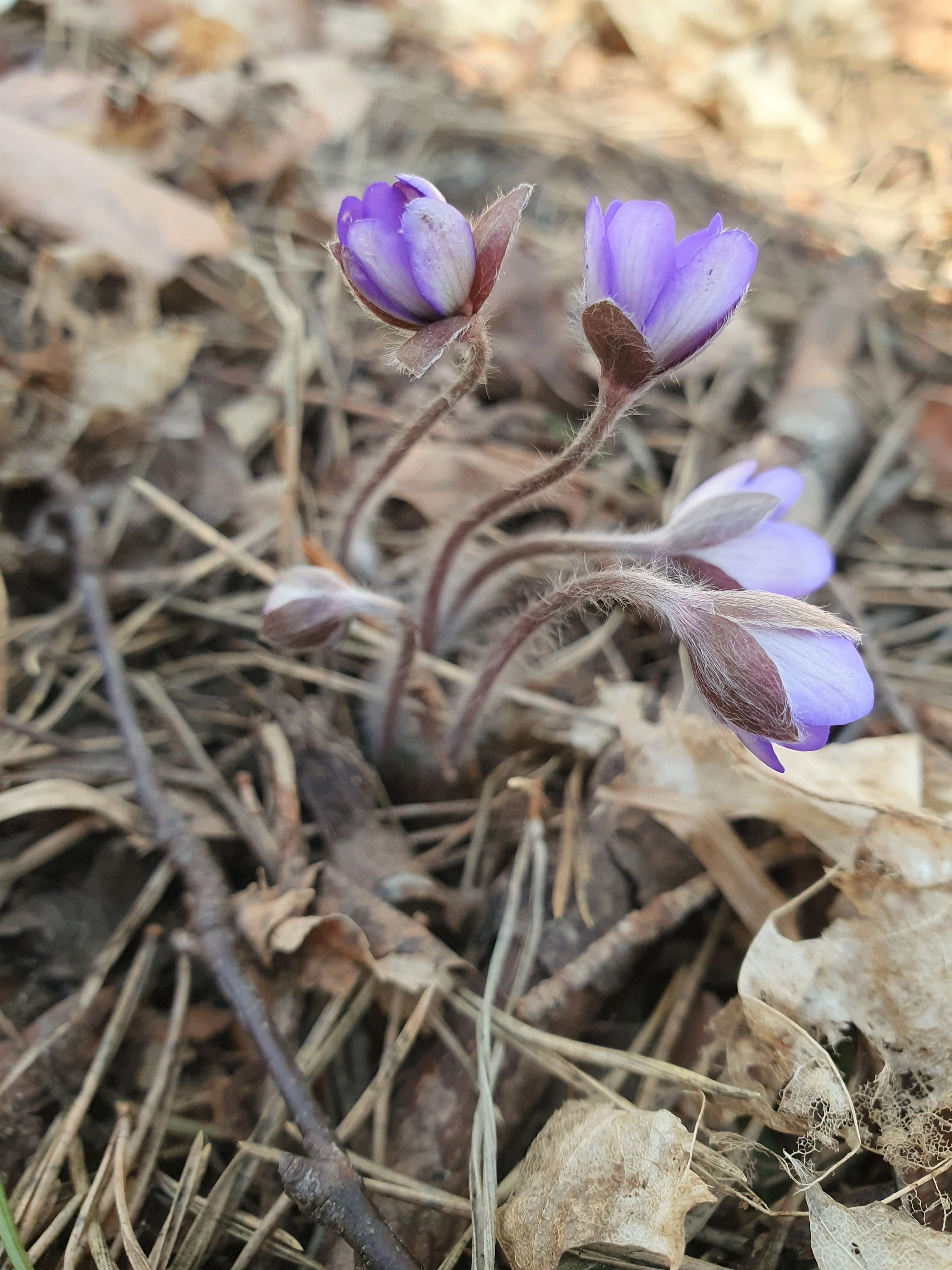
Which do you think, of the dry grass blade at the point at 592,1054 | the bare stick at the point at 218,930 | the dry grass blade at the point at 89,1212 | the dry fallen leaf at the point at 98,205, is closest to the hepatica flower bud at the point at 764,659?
the dry grass blade at the point at 592,1054

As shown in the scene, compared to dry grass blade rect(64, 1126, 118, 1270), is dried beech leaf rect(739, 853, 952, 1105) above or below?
above

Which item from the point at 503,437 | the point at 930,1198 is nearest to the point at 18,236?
the point at 503,437

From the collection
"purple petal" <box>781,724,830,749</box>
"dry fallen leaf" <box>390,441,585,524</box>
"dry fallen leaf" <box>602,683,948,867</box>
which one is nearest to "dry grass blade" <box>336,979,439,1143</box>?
"dry fallen leaf" <box>602,683,948,867</box>

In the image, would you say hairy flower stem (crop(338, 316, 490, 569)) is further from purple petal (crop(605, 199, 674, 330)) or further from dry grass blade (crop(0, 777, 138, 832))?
dry grass blade (crop(0, 777, 138, 832))

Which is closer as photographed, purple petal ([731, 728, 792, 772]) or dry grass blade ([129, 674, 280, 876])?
purple petal ([731, 728, 792, 772])

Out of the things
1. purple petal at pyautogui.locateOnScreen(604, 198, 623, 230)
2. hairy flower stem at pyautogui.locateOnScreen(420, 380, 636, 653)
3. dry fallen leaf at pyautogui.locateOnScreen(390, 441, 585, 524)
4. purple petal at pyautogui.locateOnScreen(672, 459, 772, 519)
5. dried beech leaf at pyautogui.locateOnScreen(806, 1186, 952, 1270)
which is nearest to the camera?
dried beech leaf at pyautogui.locateOnScreen(806, 1186, 952, 1270)

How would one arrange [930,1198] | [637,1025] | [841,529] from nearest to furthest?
[930,1198] → [637,1025] → [841,529]

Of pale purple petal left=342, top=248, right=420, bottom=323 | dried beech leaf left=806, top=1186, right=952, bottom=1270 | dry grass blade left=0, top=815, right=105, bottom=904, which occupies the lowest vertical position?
dry grass blade left=0, top=815, right=105, bottom=904

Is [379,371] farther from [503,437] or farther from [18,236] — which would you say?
[18,236]
